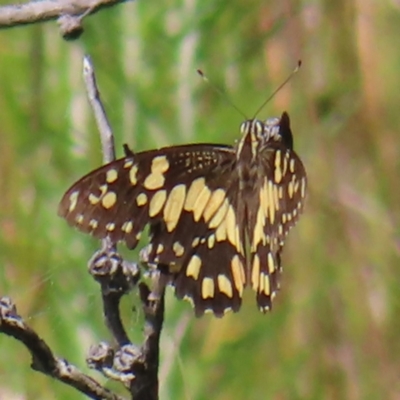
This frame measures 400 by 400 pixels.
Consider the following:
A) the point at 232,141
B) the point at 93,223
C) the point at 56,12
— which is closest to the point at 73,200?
the point at 93,223

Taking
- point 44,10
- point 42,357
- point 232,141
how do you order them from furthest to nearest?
point 232,141, point 44,10, point 42,357

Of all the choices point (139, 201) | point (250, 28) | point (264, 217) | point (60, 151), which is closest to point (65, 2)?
point (139, 201)

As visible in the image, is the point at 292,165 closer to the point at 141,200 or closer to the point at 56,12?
the point at 141,200

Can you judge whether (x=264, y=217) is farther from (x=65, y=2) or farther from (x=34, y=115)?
(x=34, y=115)

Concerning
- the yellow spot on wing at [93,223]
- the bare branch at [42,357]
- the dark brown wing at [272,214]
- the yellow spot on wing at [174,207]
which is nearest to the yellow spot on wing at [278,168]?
the dark brown wing at [272,214]

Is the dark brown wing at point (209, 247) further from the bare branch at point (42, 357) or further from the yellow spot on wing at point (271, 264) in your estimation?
Answer: the bare branch at point (42, 357)

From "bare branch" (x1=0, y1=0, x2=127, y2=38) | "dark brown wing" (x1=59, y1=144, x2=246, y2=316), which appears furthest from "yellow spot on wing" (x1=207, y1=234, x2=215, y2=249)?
"bare branch" (x1=0, y1=0, x2=127, y2=38)

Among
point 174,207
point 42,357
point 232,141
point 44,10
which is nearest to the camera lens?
point 42,357
